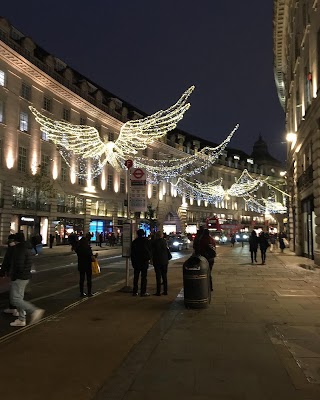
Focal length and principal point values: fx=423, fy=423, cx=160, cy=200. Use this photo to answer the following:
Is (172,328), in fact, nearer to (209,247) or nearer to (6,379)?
(6,379)

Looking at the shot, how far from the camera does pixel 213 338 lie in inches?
270

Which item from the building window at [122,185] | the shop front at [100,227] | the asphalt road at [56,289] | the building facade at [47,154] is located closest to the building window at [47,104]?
the building facade at [47,154]

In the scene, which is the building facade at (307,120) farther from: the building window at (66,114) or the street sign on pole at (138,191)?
the building window at (66,114)

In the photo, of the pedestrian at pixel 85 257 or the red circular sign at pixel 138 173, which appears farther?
the red circular sign at pixel 138 173

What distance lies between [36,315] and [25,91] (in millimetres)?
34647

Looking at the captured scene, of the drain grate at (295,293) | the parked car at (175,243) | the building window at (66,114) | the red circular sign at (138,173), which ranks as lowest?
the drain grate at (295,293)

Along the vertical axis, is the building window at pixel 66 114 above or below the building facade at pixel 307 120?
above

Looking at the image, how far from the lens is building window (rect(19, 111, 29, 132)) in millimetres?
39406

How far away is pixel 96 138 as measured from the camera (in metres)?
33.7

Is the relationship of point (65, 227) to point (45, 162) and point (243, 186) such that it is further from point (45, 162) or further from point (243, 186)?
point (243, 186)

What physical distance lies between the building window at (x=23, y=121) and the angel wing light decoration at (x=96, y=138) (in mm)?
955

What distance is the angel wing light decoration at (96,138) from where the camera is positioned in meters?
29.4

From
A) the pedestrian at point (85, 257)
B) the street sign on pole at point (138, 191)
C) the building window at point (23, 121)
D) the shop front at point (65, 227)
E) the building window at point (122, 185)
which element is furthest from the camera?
the building window at point (122, 185)

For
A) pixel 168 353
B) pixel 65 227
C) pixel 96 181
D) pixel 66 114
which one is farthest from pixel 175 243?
pixel 168 353
